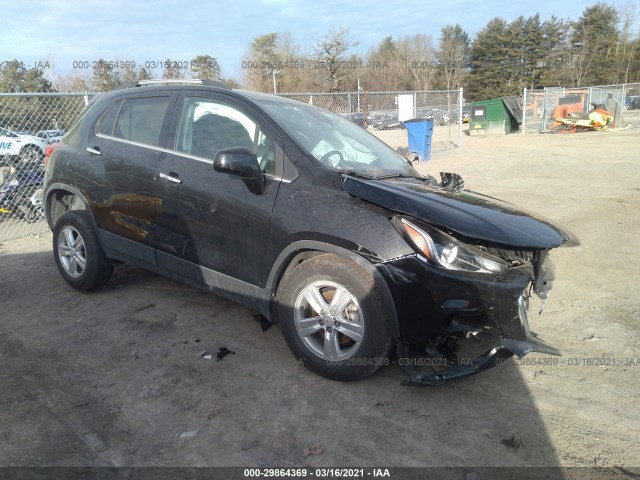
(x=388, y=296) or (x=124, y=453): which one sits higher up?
(x=388, y=296)

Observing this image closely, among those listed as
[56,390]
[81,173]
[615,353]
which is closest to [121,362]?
[56,390]

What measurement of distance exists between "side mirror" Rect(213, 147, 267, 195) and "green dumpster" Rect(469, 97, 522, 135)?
2661cm

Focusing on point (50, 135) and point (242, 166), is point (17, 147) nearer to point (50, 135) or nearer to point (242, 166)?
point (50, 135)

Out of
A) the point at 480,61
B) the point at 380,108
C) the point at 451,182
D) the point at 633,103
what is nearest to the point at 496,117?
the point at 380,108

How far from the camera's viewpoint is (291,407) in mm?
2869

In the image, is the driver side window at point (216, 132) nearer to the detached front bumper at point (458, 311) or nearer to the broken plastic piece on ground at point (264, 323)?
the broken plastic piece on ground at point (264, 323)

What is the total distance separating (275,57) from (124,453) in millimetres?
71471

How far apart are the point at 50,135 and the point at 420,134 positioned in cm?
973

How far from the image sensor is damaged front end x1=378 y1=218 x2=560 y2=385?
2.64 meters

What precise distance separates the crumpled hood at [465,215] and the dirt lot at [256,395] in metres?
0.96

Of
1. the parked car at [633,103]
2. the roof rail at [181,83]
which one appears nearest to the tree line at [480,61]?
the parked car at [633,103]

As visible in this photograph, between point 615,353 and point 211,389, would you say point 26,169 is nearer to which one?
point 211,389

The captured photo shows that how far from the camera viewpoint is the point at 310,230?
3.01m

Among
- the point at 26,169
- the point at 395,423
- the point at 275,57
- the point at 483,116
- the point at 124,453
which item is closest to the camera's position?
the point at 124,453
